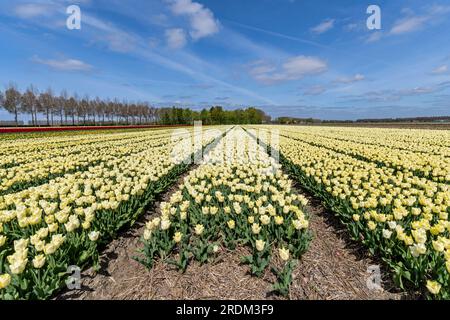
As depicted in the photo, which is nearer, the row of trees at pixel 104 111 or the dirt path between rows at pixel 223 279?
the dirt path between rows at pixel 223 279

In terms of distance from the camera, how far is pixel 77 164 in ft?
27.0

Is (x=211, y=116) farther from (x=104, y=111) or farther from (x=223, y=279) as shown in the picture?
(x=223, y=279)

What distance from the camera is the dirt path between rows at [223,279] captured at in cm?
283

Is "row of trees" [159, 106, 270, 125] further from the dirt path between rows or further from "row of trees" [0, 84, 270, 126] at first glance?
the dirt path between rows

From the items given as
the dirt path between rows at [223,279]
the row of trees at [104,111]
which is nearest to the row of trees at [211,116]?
the row of trees at [104,111]

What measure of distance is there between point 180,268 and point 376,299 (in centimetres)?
229

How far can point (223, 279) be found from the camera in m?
3.08

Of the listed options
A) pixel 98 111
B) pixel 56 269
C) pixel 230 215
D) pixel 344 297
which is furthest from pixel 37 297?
pixel 98 111

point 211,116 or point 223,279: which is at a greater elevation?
point 211,116

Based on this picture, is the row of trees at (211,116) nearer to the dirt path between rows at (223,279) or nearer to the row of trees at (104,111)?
the row of trees at (104,111)

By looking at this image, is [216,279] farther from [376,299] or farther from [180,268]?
[376,299]

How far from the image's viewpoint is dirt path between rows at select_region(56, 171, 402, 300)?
9.29 feet

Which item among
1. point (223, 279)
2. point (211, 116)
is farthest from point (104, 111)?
point (223, 279)

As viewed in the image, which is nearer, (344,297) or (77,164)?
(344,297)
